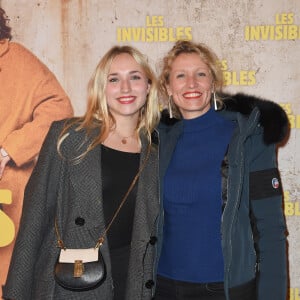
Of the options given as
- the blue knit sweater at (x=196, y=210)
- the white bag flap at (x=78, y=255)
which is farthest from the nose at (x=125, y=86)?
the white bag flap at (x=78, y=255)

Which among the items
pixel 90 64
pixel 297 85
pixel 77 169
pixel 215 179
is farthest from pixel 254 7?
pixel 77 169

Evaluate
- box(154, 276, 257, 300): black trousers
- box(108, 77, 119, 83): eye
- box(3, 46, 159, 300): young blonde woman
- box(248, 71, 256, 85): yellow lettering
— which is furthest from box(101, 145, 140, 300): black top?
box(248, 71, 256, 85): yellow lettering

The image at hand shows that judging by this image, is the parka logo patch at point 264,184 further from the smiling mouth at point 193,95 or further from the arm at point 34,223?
the arm at point 34,223

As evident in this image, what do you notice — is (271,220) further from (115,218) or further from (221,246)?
(115,218)

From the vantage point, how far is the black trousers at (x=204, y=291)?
6.05 feet

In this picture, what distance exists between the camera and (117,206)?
78.5 inches

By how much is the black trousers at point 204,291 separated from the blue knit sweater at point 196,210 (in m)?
0.03

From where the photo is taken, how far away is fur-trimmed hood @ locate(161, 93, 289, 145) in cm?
190

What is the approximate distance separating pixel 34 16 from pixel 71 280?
1.82 meters

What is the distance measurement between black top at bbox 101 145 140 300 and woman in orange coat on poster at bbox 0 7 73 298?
0.98m

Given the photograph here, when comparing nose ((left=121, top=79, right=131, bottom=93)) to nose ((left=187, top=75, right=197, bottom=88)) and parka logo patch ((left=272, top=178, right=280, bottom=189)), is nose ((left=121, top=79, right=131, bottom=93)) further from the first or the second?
parka logo patch ((left=272, top=178, right=280, bottom=189))

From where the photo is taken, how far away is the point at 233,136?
6.39ft

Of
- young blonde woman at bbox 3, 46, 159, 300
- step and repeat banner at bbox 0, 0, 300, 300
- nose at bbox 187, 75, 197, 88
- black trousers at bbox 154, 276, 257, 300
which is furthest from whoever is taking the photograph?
step and repeat banner at bbox 0, 0, 300, 300

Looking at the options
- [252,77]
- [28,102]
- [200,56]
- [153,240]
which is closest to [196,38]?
[252,77]
